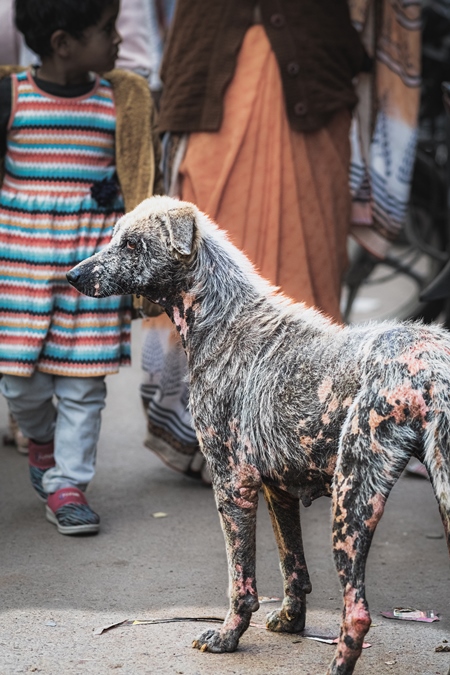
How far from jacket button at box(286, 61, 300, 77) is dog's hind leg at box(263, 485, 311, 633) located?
1928 mm

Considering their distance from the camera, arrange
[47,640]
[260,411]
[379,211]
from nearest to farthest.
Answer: [260,411] < [47,640] < [379,211]

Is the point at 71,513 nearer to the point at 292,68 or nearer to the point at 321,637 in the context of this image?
the point at 321,637

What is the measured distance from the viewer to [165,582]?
145 inches

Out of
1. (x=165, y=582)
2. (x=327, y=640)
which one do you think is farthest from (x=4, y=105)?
(x=327, y=640)

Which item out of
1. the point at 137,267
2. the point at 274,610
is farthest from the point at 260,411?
the point at 274,610

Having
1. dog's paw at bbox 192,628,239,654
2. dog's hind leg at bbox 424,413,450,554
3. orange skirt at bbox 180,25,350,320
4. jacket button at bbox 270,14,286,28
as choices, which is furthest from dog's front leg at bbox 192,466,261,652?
jacket button at bbox 270,14,286,28

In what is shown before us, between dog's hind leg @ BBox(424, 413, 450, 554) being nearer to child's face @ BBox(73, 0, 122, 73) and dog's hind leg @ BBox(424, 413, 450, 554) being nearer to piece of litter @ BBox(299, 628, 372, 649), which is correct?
piece of litter @ BBox(299, 628, 372, 649)

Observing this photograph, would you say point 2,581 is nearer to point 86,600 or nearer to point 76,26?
point 86,600

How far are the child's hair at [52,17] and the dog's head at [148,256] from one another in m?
1.26

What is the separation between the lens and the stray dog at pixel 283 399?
8.63ft

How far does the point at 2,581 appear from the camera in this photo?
12.0 feet

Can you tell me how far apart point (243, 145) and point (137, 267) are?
1.60m

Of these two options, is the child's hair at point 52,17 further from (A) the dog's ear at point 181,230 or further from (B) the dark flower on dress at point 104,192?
(A) the dog's ear at point 181,230

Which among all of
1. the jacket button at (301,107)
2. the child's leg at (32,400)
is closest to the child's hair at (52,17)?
the jacket button at (301,107)
